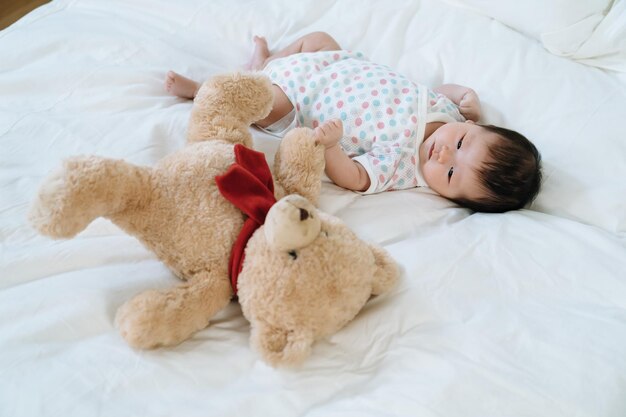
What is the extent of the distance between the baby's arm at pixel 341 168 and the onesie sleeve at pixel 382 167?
14 mm

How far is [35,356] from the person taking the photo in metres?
0.61

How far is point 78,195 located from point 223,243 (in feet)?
0.66

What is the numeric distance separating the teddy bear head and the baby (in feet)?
1.09

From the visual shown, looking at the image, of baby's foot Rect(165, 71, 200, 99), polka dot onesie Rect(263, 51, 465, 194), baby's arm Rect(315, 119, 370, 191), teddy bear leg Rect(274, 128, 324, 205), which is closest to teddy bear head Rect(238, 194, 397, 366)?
teddy bear leg Rect(274, 128, 324, 205)

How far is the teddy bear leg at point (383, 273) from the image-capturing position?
0.69 meters

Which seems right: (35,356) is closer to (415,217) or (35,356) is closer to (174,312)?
(174,312)

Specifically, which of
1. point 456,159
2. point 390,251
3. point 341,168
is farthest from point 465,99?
point 390,251

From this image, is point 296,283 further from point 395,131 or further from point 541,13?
point 541,13

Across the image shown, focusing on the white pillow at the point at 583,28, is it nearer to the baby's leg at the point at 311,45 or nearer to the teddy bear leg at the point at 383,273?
the baby's leg at the point at 311,45

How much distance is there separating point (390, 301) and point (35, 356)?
19.7 inches

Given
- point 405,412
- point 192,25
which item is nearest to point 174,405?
point 405,412

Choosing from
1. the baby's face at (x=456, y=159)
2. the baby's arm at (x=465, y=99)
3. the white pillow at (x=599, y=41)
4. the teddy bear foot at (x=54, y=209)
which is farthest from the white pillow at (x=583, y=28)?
the teddy bear foot at (x=54, y=209)

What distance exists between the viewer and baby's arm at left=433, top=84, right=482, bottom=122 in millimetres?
1168

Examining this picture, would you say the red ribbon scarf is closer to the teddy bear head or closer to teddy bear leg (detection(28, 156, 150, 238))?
the teddy bear head
